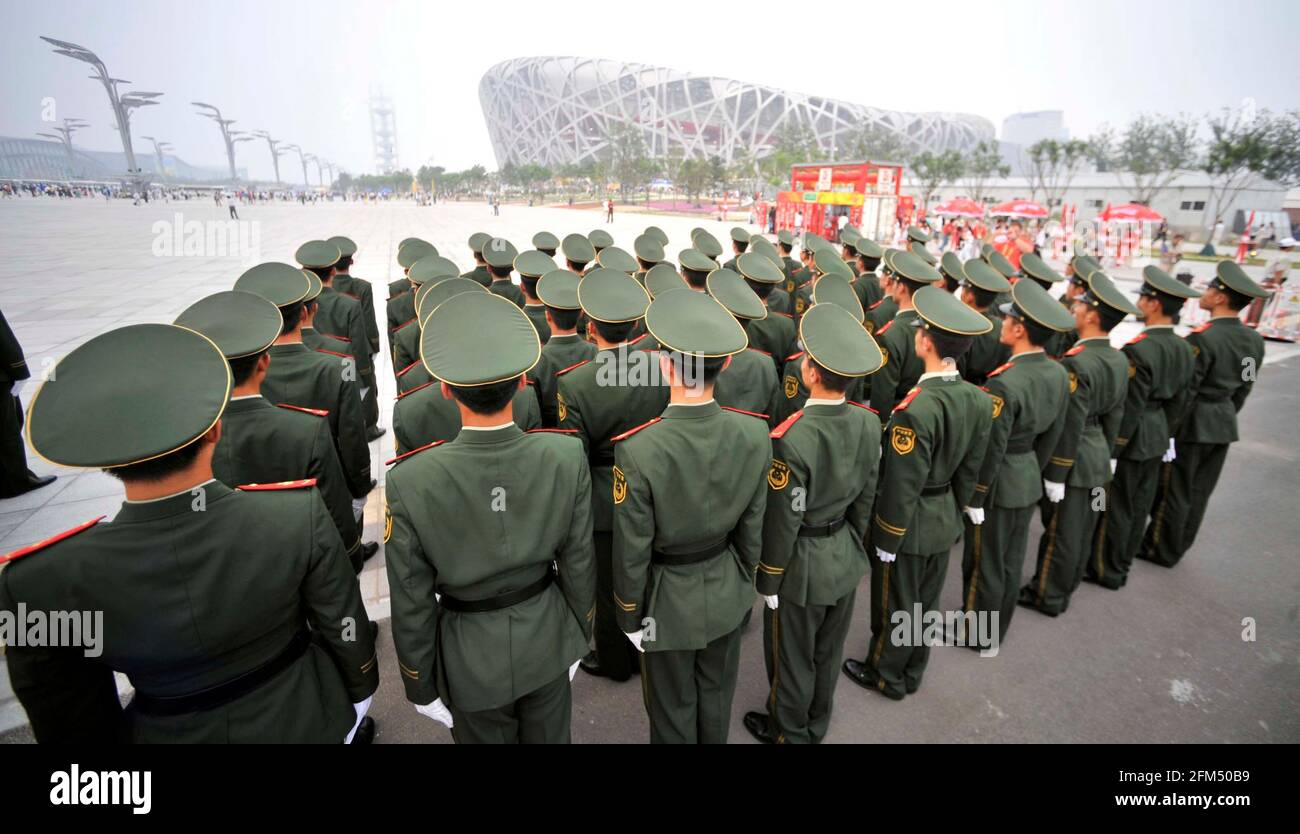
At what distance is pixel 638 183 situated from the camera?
67188 mm

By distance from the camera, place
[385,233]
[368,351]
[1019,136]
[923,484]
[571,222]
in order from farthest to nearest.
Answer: [1019,136] < [571,222] < [385,233] < [368,351] < [923,484]

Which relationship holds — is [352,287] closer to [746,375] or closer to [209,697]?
[746,375]

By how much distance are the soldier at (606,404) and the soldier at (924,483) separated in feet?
4.55

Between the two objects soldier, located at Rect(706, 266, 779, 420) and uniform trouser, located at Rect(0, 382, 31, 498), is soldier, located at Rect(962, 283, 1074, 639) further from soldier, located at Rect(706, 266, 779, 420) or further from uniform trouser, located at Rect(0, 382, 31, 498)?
uniform trouser, located at Rect(0, 382, 31, 498)

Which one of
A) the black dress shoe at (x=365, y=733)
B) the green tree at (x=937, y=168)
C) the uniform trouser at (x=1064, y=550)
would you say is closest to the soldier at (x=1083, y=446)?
the uniform trouser at (x=1064, y=550)

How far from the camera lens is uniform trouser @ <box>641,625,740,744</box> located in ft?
8.76

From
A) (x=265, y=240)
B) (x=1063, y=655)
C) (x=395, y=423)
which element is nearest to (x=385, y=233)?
(x=265, y=240)

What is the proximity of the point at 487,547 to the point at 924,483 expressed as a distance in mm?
2308

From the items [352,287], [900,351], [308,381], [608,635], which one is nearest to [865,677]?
[608,635]

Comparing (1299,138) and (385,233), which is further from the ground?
(1299,138)

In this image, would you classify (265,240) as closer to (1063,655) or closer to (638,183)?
(1063,655)

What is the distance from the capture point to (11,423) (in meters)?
5.22

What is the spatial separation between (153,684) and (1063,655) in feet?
15.7

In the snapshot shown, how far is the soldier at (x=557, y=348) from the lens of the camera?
3.72 metres
